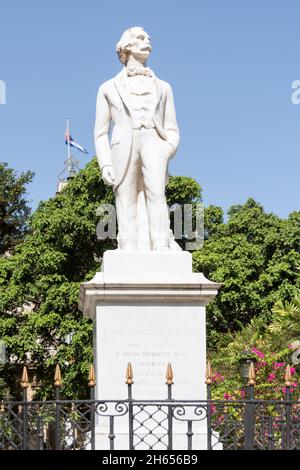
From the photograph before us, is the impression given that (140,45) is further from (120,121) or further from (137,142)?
(137,142)

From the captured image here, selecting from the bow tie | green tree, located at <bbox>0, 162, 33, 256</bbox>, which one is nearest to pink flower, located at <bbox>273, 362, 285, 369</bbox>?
the bow tie

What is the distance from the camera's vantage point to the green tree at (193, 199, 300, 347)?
3241cm

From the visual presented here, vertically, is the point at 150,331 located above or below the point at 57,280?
below

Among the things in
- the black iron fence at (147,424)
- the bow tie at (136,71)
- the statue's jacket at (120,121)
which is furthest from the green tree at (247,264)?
the black iron fence at (147,424)

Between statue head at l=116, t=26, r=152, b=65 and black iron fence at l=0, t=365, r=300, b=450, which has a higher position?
statue head at l=116, t=26, r=152, b=65

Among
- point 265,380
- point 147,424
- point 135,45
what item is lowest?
point 147,424

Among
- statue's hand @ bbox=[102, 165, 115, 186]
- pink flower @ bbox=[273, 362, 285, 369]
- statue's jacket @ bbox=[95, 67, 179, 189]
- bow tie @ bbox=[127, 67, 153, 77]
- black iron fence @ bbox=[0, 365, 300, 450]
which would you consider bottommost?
black iron fence @ bbox=[0, 365, 300, 450]

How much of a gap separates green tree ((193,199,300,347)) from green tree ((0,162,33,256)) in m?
7.32

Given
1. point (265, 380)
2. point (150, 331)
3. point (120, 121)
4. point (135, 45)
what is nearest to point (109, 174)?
point (120, 121)

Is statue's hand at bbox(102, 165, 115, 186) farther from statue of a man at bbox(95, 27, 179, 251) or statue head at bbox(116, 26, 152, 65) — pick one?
statue head at bbox(116, 26, 152, 65)

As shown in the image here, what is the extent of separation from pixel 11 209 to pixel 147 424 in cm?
2685

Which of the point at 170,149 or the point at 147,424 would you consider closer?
the point at 147,424

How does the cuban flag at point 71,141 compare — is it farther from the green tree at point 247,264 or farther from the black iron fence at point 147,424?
the black iron fence at point 147,424

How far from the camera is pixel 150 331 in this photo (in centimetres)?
1149
